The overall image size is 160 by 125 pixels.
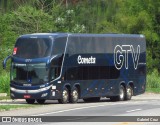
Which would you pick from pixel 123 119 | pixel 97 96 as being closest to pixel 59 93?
pixel 97 96

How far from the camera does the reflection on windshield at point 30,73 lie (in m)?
37.3

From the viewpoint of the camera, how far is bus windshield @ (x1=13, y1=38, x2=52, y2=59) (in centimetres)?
3731

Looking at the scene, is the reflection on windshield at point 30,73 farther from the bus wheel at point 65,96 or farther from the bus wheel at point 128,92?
the bus wheel at point 128,92

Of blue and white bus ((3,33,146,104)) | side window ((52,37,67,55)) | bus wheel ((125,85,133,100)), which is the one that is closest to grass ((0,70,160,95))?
blue and white bus ((3,33,146,104))

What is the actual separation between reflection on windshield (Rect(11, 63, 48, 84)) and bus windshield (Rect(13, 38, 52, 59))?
51 cm

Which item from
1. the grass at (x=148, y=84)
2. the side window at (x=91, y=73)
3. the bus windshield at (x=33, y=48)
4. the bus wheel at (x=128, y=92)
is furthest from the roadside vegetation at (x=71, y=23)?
the bus windshield at (x=33, y=48)

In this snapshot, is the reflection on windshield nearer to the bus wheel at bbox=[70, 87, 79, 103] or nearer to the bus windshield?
the bus windshield

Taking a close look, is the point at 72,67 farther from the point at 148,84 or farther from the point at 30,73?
the point at 148,84

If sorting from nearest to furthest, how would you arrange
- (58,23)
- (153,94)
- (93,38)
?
(93,38), (153,94), (58,23)

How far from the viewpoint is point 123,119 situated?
25203mm

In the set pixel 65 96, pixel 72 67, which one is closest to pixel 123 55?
pixel 72 67

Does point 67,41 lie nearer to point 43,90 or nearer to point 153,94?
point 43,90

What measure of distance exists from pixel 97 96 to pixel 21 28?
2780 centimetres

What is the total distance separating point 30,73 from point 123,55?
7.40 m
